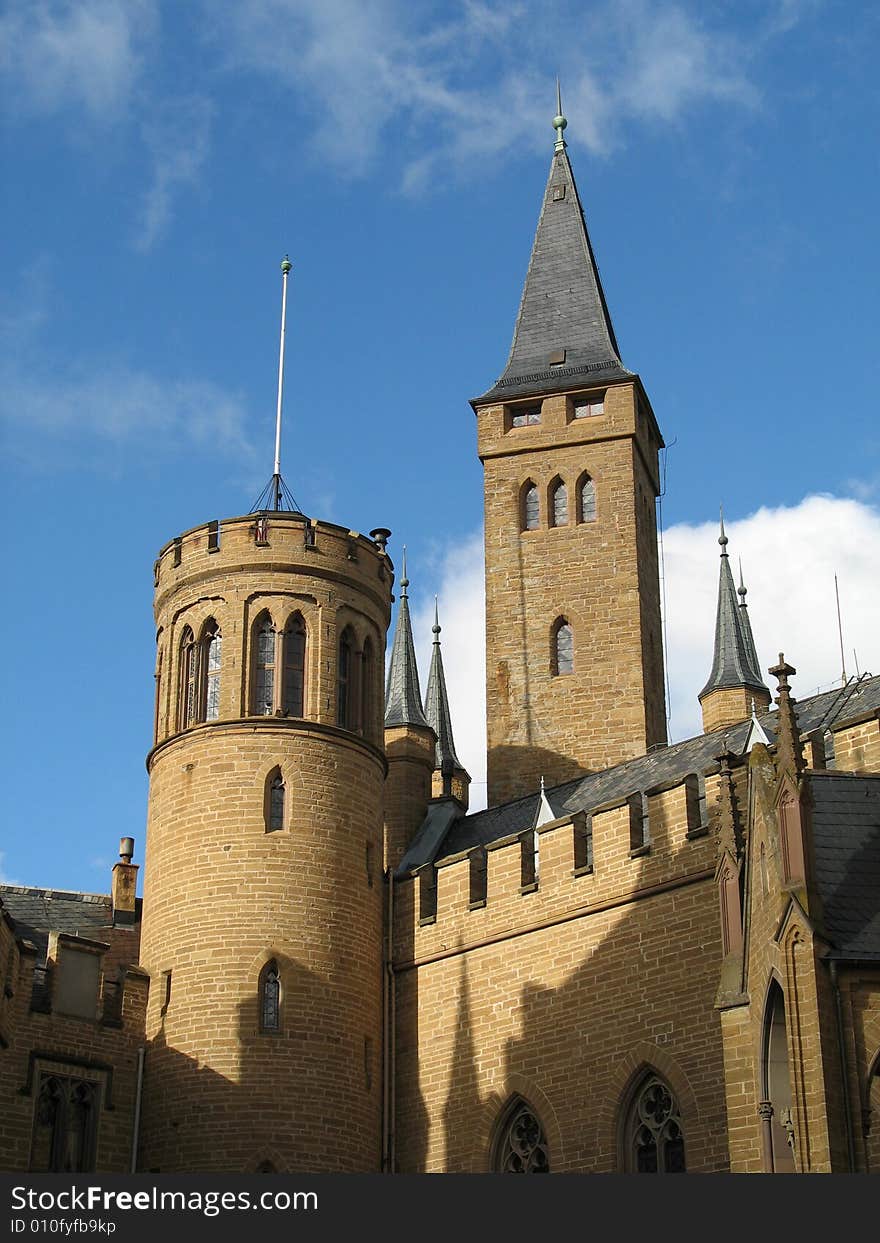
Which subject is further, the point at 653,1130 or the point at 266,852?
the point at 266,852

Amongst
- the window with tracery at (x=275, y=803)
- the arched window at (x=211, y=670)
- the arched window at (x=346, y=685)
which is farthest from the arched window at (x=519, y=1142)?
the arched window at (x=211, y=670)

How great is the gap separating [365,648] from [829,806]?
1355 centimetres

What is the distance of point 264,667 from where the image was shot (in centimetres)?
3469

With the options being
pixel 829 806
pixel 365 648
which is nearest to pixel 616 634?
pixel 365 648

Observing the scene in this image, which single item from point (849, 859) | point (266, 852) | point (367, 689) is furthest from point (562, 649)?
point (849, 859)

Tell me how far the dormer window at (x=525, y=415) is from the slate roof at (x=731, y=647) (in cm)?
538

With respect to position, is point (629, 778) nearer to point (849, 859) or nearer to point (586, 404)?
point (586, 404)

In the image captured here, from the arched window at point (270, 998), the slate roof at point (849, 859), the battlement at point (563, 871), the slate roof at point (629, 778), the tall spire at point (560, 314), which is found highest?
the tall spire at point (560, 314)

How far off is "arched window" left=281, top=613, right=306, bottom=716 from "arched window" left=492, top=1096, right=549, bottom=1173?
23.5ft

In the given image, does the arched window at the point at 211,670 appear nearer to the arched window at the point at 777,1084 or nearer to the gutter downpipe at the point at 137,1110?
the gutter downpipe at the point at 137,1110

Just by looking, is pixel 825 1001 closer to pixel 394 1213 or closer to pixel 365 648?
pixel 394 1213

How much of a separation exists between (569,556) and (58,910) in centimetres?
1248

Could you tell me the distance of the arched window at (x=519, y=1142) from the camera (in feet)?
104

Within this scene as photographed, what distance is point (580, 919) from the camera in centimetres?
3167
